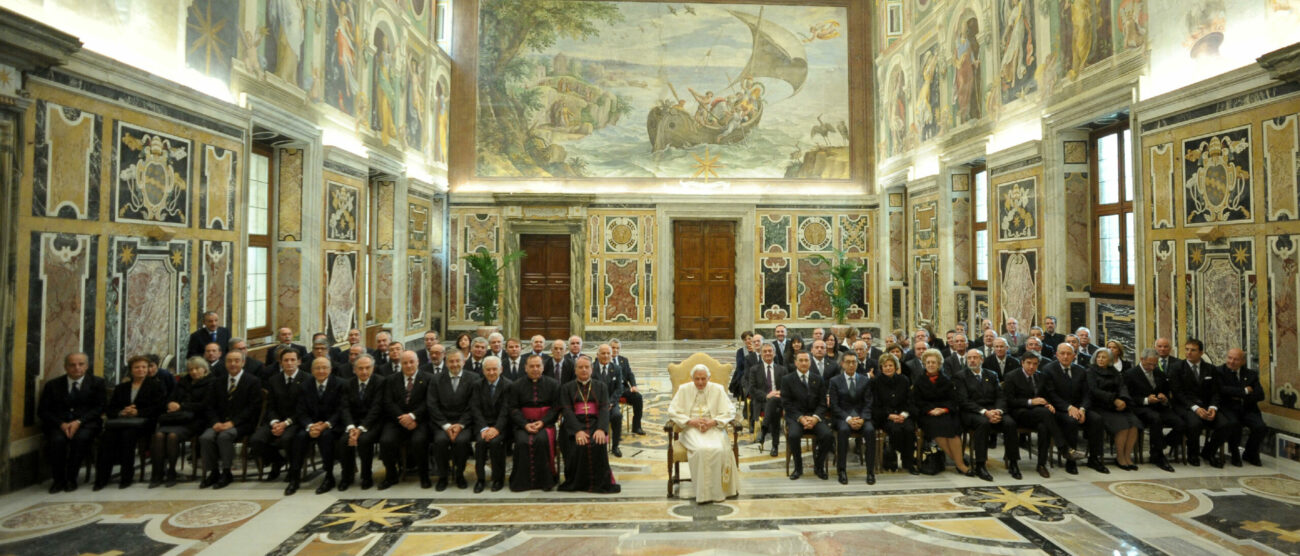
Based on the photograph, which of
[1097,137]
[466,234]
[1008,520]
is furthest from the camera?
[466,234]

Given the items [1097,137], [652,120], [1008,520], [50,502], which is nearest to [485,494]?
[50,502]

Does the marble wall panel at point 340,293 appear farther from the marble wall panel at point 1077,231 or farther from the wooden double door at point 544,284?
the marble wall panel at point 1077,231

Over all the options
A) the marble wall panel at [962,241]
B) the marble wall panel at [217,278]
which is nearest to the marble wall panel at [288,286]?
the marble wall panel at [217,278]

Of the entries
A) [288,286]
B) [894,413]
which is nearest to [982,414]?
[894,413]

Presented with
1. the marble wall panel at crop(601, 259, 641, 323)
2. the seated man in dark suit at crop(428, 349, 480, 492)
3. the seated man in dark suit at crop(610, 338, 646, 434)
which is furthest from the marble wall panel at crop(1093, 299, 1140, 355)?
the marble wall panel at crop(601, 259, 641, 323)

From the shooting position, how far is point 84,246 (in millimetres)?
5668

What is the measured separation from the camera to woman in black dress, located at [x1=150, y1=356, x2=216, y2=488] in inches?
221

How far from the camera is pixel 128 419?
18.3 ft

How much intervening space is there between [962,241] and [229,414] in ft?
39.0

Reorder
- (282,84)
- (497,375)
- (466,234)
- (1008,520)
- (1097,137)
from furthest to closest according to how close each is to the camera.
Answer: (466,234) < (1097,137) < (282,84) < (497,375) < (1008,520)

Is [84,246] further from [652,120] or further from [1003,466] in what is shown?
[652,120]

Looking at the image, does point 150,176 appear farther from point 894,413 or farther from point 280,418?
point 894,413

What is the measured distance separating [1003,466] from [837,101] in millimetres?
11841

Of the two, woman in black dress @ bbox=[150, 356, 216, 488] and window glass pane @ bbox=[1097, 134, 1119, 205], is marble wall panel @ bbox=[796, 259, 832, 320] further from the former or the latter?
woman in black dress @ bbox=[150, 356, 216, 488]
